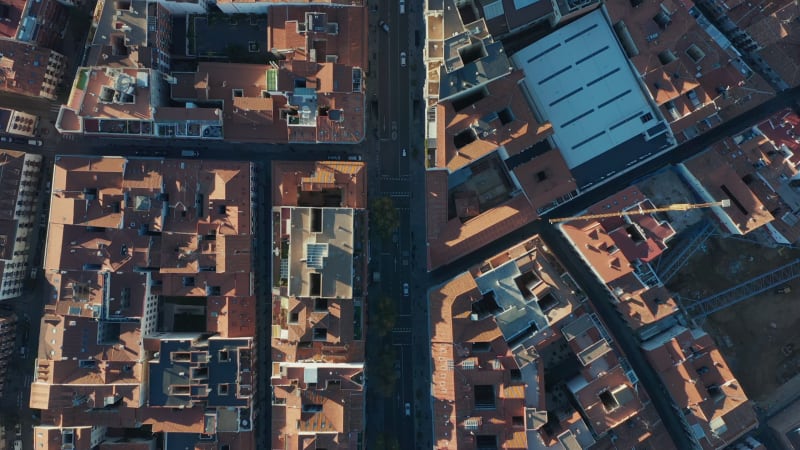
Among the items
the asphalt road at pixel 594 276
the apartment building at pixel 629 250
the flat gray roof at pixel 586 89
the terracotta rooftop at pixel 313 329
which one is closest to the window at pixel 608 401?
the asphalt road at pixel 594 276

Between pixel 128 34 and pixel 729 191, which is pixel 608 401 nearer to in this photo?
pixel 729 191

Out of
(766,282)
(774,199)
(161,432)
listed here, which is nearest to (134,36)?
(161,432)

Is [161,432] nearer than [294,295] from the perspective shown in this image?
No

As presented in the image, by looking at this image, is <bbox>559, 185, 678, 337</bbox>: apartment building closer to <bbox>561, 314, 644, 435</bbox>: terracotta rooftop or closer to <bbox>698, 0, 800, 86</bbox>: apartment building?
<bbox>561, 314, 644, 435</bbox>: terracotta rooftop

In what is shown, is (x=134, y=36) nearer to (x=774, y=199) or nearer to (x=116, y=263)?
(x=116, y=263)

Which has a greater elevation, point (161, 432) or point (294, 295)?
point (294, 295)
